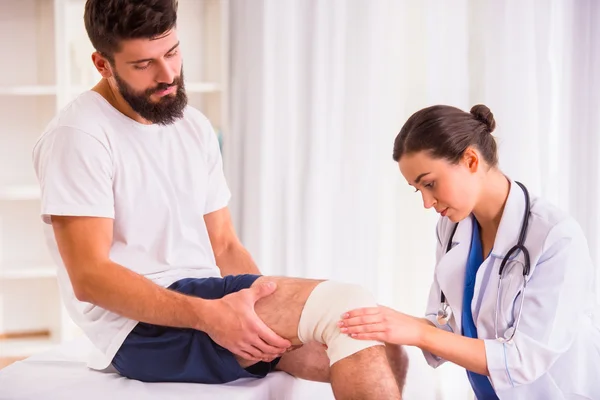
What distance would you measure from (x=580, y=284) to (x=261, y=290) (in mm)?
667

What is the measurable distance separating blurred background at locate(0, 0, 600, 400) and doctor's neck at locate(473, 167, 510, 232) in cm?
63

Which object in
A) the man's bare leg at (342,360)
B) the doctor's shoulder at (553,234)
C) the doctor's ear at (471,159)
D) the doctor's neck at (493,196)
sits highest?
the doctor's ear at (471,159)

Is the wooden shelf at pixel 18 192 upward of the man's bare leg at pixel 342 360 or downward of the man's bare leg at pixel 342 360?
upward

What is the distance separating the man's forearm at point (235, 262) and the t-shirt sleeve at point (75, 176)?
0.45m

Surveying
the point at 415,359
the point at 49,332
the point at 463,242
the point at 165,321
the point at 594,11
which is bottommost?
the point at 49,332

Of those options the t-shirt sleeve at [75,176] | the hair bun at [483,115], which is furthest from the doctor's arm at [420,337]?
the t-shirt sleeve at [75,176]

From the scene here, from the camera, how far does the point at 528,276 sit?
5.36 ft

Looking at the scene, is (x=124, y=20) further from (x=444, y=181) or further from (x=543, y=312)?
(x=543, y=312)

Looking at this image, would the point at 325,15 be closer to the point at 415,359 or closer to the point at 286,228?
the point at 286,228

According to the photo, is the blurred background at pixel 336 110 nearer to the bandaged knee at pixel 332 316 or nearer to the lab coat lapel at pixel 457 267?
the lab coat lapel at pixel 457 267

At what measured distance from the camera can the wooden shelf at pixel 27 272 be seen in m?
3.20

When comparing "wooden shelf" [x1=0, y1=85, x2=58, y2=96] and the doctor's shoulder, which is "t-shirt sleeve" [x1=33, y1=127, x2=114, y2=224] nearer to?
the doctor's shoulder

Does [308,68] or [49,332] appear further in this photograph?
[49,332]

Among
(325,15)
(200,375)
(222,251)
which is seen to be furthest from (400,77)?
(200,375)
